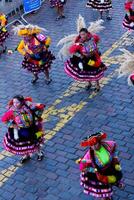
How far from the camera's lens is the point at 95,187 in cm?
734

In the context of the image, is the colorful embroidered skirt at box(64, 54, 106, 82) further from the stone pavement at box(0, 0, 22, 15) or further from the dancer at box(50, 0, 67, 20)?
the stone pavement at box(0, 0, 22, 15)

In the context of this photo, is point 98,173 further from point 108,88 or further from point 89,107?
point 108,88

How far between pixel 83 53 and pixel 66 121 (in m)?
1.59

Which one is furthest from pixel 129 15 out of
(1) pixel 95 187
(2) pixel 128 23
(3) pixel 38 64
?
(1) pixel 95 187

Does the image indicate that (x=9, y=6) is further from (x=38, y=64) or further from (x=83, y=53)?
(x=83, y=53)

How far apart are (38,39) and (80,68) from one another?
1.29m

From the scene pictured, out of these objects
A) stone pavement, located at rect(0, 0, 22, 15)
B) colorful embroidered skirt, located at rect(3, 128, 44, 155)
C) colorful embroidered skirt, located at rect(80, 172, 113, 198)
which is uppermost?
stone pavement, located at rect(0, 0, 22, 15)

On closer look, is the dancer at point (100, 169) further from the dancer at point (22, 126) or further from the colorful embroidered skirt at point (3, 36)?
the colorful embroidered skirt at point (3, 36)

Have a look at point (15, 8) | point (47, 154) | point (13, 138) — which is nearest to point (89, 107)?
point (47, 154)

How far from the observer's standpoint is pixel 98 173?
23.8 ft

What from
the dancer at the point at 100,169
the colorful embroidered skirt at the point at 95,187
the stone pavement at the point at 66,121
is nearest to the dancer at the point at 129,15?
the stone pavement at the point at 66,121

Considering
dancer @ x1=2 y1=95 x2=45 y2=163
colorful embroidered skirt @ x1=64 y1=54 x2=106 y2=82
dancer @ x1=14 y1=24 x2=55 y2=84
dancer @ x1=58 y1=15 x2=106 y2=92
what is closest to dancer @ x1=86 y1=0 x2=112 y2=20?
dancer @ x1=14 y1=24 x2=55 y2=84

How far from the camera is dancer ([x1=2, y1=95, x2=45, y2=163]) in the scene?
839 cm

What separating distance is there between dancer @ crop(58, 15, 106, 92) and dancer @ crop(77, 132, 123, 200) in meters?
3.27
